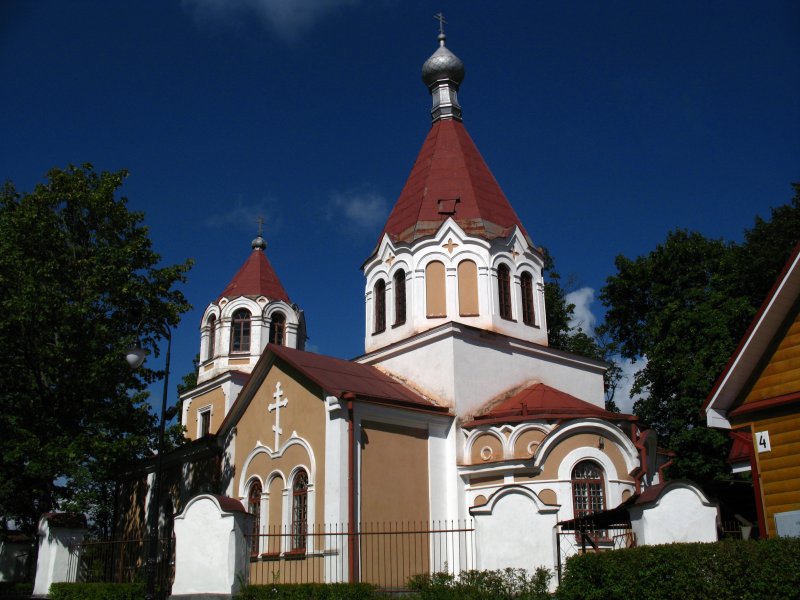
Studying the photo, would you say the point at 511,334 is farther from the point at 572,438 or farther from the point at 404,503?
the point at 404,503

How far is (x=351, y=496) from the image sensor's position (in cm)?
1548

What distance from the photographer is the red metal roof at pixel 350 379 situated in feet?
54.3

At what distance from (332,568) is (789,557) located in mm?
8773

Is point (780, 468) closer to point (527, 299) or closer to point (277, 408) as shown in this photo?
point (527, 299)

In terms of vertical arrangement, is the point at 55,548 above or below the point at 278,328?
below

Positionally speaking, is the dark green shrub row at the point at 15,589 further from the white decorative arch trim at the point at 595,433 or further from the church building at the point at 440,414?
the white decorative arch trim at the point at 595,433

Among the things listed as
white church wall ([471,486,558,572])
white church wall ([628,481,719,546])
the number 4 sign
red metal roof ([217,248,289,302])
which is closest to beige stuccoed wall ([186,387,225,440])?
red metal roof ([217,248,289,302])

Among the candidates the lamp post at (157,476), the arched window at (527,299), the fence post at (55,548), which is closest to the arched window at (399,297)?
the arched window at (527,299)

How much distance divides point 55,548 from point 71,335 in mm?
4824

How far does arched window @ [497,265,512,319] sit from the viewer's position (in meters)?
20.4

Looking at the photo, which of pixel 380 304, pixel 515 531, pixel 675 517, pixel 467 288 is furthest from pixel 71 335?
pixel 675 517

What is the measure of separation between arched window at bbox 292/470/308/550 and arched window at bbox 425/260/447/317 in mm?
5566

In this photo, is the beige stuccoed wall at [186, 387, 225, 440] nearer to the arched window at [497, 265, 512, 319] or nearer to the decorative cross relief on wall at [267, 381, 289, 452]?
the decorative cross relief on wall at [267, 381, 289, 452]

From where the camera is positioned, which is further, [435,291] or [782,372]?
[435,291]
